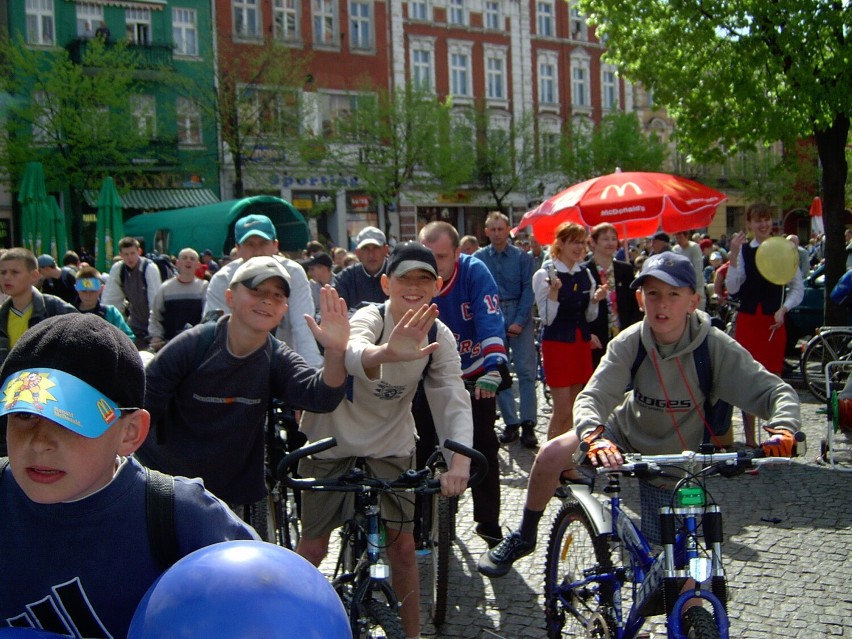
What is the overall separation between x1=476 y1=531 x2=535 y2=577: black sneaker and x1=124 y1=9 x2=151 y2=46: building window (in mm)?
32556

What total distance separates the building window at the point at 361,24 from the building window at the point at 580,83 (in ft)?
39.3

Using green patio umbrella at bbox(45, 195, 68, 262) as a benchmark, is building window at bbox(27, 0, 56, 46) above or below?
above

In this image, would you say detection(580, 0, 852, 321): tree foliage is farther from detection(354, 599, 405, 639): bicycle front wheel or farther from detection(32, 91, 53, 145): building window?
detection(32, 91, 53, 145): building window

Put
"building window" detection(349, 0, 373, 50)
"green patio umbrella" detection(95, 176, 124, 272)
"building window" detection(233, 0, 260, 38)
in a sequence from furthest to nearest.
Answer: "building window" detection(349, 0, 373, 50)
"building window" detection(233, 0, 260, 38)
"green patio umbrella" detection(95, 176, 124, 272)

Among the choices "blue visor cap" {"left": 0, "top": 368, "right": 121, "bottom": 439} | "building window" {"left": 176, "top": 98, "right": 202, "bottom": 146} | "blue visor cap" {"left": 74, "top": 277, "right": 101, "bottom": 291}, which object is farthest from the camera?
"building window" {"left": 176, "top": 98, "right": 202, "bottom": 146}

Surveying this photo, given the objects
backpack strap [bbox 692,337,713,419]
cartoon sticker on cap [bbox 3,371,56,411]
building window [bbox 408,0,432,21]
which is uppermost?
building window [bbox 408,0,432,21]

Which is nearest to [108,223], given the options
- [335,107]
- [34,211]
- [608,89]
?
[34,211]

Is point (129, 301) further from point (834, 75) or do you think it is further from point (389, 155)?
point (389, 155)

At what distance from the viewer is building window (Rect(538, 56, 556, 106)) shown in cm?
4488

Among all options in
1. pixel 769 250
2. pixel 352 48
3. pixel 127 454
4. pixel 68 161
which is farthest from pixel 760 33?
pixel 352 48

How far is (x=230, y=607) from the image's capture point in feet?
4.66

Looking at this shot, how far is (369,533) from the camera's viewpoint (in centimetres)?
331

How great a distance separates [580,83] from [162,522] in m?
47.3

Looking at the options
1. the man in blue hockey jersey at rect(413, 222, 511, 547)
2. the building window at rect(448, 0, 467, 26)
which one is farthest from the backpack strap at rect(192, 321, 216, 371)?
the building window at rect(448, 0, 467, 26)
